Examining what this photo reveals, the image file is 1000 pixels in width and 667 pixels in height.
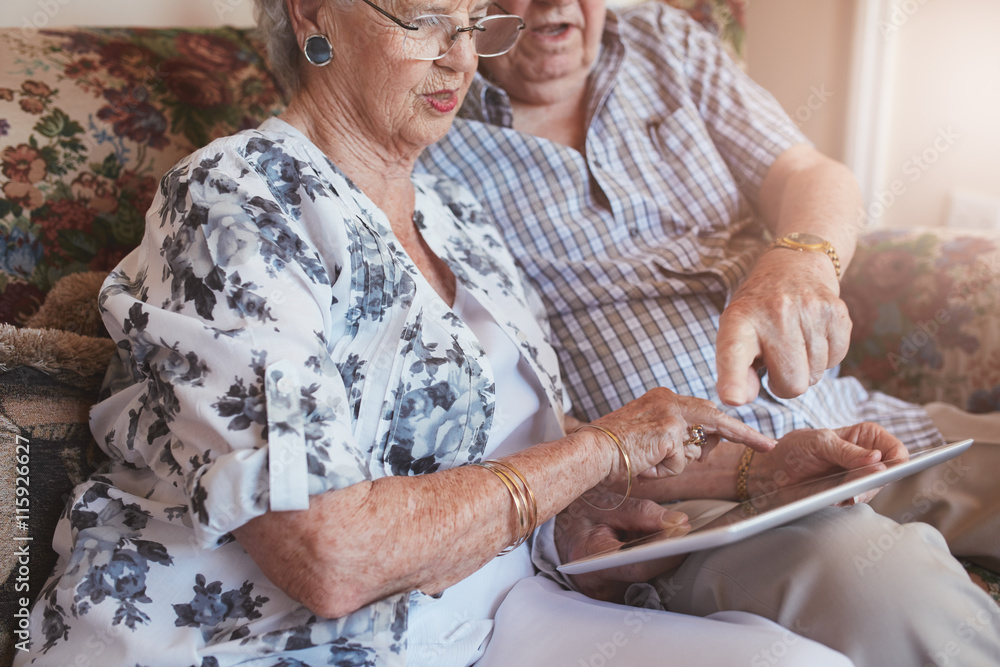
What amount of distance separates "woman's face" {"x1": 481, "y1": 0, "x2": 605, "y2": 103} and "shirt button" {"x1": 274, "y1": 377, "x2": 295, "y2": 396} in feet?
2.76

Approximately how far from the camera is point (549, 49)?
50.1 inches

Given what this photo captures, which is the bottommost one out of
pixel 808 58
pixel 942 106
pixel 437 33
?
pixel 942 106

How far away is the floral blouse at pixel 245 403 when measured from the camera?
664mm

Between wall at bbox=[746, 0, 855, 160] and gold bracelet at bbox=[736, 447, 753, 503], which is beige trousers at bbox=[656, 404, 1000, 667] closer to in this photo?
gold bracelet at bbox=[736, 447, 753, 503]

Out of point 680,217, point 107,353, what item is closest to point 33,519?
point 107,353

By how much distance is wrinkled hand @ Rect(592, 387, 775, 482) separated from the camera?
0.90 metres

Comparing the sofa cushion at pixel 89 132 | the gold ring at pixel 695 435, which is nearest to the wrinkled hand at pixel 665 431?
the gold ring at pixel 695 435

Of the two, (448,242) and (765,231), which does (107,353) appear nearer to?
(448,242)

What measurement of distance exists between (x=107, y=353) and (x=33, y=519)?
20 cm

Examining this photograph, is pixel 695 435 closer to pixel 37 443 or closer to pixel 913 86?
pixel 37 443

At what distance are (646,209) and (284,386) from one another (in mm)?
845

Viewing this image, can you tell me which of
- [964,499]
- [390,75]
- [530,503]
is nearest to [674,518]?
[530,503]

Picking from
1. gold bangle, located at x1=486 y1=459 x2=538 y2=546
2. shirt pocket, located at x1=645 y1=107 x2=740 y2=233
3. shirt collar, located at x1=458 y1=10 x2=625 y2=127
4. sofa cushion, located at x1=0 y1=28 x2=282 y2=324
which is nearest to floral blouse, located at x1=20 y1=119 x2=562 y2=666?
gold bangle, located at x1=486 y1=459 x2=538 y2=546

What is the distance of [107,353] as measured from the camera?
89 cm
